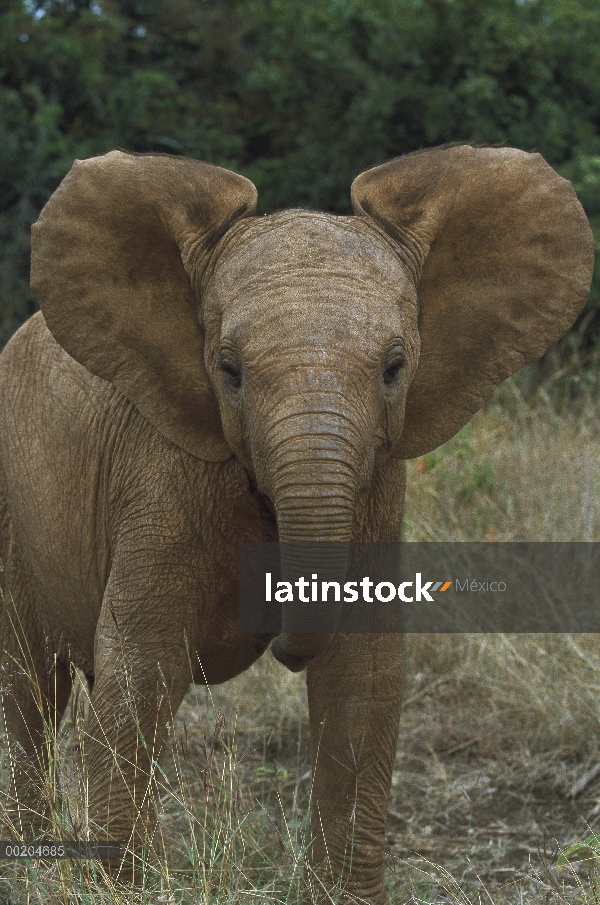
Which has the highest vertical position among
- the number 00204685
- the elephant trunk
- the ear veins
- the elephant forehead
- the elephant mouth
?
the elephant forehead

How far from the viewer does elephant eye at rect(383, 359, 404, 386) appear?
3391 mm

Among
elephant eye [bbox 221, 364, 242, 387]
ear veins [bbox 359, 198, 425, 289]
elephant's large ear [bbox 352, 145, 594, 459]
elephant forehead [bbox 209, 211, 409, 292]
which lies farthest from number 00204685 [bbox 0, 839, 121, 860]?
ear veins [bbox 359, 198, 425, 289]

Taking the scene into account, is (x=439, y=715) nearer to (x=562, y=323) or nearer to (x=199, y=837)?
(x=199, y=837)

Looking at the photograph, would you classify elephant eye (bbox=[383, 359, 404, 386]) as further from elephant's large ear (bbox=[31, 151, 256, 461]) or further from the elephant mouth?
the elephant mouth

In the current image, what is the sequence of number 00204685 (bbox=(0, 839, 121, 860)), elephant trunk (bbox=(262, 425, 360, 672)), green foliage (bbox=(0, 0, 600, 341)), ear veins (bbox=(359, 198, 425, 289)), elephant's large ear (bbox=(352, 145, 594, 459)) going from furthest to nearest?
green foliage (bbox=(0, 0, 600, 341)) < elephant's large ear (bbox=(352, 145, 594, 459)) < ear veins (bbox=(359, 198, 425, 289)) < number 00204685 (bbox=(0, 839, 121, 860)) < elephant trunk (bbox=(262, 425, 360, 672))

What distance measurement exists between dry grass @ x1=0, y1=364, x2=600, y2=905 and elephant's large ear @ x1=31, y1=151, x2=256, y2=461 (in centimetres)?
102

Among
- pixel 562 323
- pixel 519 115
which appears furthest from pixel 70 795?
pixel 519 115

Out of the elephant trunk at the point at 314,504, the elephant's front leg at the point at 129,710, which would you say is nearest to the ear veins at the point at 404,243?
the elephant trunk at the point at 314,504

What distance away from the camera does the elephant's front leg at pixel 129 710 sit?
3797 mm

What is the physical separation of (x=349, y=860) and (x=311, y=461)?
69.7 inches

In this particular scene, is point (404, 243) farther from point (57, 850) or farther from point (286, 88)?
point (286, 88)

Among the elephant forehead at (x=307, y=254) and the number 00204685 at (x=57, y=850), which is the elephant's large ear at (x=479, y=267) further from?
the number 00204685 at (x=57, y=850)

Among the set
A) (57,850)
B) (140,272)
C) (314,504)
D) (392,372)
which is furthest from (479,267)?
(57,850)

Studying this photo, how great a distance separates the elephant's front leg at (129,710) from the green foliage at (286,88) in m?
8.00
